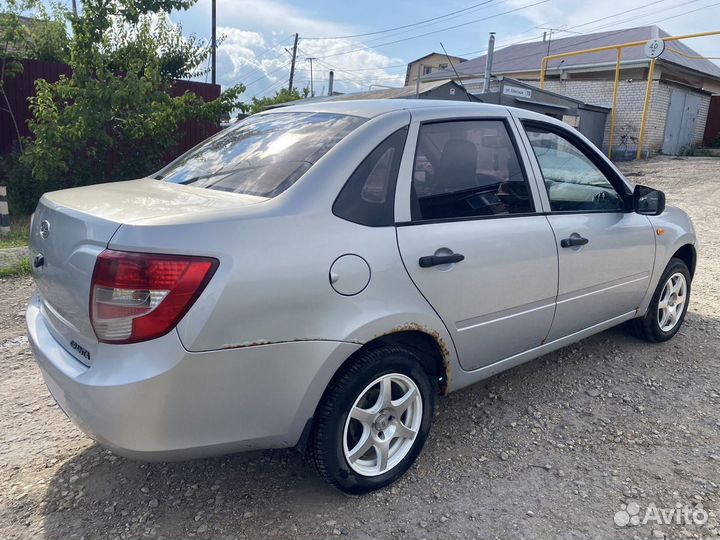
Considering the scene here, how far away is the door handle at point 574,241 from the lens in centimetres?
321

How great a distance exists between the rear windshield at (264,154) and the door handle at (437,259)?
2.13 feet

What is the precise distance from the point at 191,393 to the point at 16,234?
716cm

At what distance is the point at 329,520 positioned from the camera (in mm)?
2420

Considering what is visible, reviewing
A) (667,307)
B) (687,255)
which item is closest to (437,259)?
(667,307)

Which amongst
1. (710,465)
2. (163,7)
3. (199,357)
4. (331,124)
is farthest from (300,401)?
(163,7)

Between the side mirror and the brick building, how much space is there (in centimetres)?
1683

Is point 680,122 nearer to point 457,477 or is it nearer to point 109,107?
point 109,107

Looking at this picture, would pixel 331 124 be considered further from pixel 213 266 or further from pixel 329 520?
pixel 329 520

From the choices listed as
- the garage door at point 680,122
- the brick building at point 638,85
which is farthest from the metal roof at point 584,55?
the garage door at point 680,122

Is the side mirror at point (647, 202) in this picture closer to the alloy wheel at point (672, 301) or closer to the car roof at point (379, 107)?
the alloy wheel at point (672, 301)

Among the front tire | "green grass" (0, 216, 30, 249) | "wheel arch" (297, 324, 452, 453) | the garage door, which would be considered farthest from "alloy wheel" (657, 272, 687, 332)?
the garage door

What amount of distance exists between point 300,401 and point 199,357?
460mm

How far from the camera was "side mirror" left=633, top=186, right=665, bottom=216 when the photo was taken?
3.79 meters

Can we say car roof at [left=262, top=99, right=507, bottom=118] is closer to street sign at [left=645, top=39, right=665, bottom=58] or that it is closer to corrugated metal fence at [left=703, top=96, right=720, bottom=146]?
street sign at [left=645, top=39, right=665, bottom=58]
